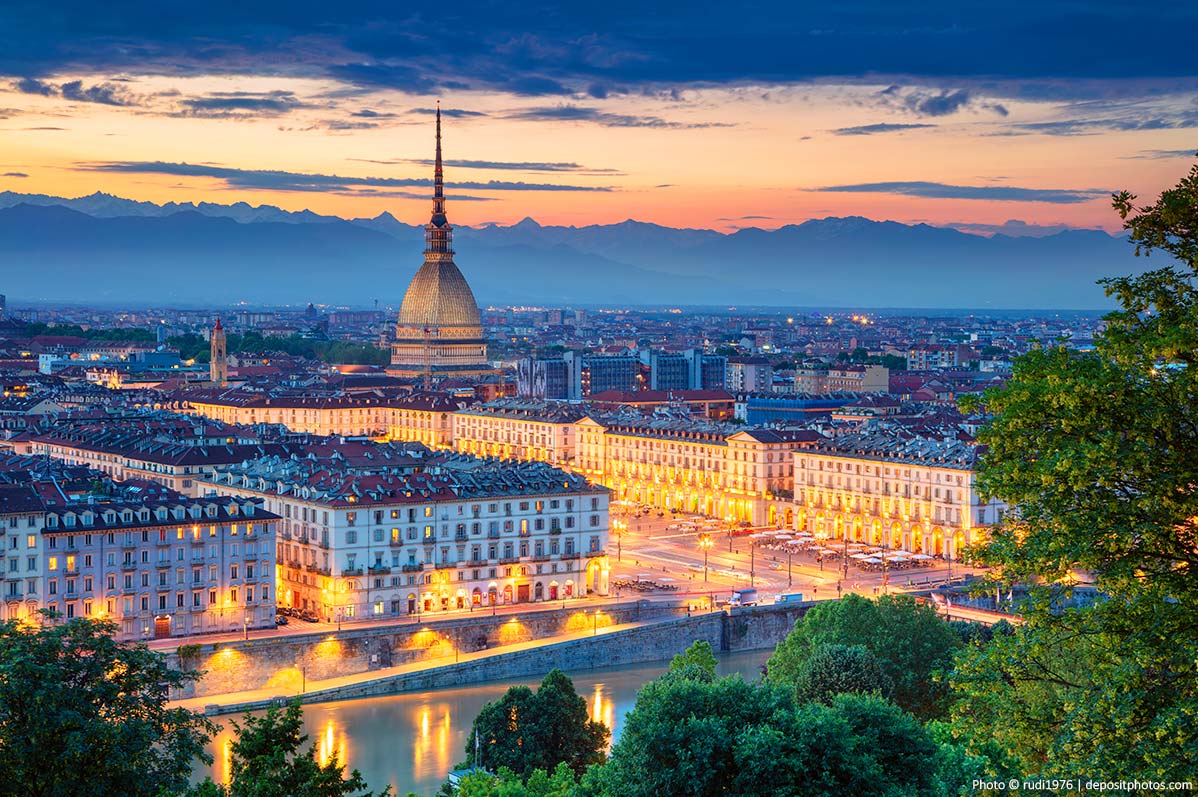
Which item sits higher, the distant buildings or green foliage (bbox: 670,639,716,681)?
the distant buildings

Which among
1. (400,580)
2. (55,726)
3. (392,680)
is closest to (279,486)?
(400,580)

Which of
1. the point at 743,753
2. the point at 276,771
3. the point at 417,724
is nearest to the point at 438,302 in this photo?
the point at 417,724

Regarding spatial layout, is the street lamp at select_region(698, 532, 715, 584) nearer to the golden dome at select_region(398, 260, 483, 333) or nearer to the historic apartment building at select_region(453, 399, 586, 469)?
the historic apartment building at select_region(453, 399, 586, 469)

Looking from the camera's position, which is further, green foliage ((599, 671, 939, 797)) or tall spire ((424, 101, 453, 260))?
tall spire ((424, 101, 453, 260))

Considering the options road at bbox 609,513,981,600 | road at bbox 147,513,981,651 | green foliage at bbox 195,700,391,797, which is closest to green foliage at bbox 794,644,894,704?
road at bbox 147,513,981,651

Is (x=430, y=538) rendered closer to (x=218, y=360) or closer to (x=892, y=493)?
(x=892, y=493)

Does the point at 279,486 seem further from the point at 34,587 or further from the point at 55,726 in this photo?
the point at 55,726

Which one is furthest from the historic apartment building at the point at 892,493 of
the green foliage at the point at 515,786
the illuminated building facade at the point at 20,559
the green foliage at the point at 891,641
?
the green foliage at the point at 515,786
